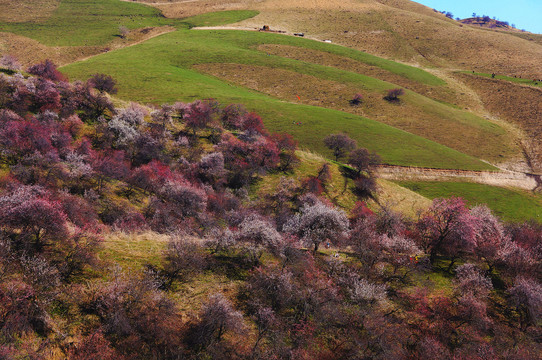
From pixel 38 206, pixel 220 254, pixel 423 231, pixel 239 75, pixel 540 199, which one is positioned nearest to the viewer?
pixel 38 206

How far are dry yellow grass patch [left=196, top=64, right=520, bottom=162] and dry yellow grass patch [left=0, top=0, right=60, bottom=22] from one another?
8767 centimetres

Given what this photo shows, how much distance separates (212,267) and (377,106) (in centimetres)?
9213

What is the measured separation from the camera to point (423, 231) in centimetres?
3597

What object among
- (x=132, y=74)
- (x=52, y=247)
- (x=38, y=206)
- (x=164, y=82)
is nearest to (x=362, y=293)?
(x=52, y=247)

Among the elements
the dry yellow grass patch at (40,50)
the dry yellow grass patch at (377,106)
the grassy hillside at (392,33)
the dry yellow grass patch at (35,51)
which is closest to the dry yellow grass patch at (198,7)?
the grassy hillside at (392,33)

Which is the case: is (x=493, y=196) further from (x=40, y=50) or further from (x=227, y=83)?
(x=40, y=50)

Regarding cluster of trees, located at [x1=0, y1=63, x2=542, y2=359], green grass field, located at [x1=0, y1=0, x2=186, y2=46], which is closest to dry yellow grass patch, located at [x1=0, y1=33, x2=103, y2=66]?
green grass field, located at [x1=0, y1=0, x2=186, y2=46]

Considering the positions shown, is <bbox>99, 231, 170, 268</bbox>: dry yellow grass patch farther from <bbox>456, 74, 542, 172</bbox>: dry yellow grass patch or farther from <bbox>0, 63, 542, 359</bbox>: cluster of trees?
<bbox>456, 74, 542, 172</bbox>: dry yellow grass patch

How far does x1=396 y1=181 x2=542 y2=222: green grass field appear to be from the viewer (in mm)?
58409

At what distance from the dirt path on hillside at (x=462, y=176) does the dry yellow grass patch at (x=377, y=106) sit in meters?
9.92

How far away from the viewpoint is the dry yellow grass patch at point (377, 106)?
88188 mm

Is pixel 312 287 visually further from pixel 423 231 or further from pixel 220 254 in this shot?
pixel 423 231

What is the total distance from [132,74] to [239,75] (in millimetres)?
36756

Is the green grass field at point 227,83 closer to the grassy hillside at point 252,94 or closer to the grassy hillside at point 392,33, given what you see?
the grassy hillside at point 252,94
